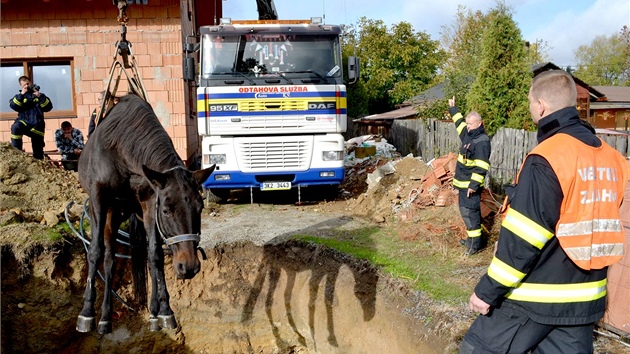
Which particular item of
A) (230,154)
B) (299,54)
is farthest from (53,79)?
(299,54)

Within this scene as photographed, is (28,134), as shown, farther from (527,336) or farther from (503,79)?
(527,336)

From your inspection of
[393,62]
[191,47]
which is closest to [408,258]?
[191,47]

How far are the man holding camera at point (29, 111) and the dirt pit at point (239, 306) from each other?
3.53 metres

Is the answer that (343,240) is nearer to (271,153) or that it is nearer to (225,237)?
(225,237)

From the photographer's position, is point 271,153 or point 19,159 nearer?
point 19,159

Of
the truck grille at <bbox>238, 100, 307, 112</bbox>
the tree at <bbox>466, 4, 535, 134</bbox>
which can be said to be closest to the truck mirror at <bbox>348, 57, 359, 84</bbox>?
the truck grille at <bbox>238, 100, 307, 112</bbox>

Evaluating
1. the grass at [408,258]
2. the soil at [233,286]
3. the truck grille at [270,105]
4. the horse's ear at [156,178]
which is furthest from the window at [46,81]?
the horse's ear at [156,178]

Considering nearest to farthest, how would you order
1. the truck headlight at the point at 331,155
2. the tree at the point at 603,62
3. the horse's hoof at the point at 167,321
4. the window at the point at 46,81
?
the horse's hoof at the point at 167,321
the truck headlight at the point at 331,155
the window at the point at 46,81
the tree at the point at 603,62

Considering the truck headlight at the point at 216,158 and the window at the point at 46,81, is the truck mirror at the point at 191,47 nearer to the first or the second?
the truck headlight at the point at 216,158

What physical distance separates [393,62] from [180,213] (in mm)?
A: 29879

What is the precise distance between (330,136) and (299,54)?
1526mm

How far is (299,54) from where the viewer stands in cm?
872

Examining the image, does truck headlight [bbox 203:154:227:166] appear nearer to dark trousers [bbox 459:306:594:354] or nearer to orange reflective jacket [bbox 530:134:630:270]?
dark trousers [bbox 459:306:594:354]

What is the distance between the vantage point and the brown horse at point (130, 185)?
3.74 m
